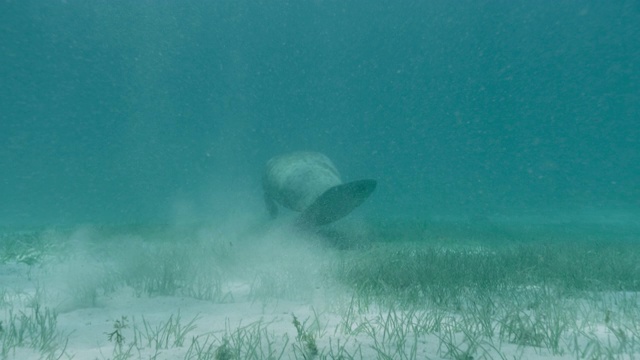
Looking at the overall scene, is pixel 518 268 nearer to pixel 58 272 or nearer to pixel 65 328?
pixel 65 328

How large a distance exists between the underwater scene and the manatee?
63mm

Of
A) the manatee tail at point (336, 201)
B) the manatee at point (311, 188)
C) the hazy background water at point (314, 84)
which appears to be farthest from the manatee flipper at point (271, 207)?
the hazy background water at point (314, 84)

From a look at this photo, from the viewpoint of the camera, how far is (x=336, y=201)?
22.4ft

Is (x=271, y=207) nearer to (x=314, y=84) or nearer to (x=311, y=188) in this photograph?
(x=311, y=188)

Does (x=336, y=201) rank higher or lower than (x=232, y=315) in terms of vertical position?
higher

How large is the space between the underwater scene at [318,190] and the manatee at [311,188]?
0.06 metres

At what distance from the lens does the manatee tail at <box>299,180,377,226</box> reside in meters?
6.55

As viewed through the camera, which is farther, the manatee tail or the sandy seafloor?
the manatee tail

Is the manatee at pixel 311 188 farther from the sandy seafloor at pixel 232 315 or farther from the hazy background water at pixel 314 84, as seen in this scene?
the hazy background water at pixel 314 84

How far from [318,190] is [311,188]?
253 millimetres

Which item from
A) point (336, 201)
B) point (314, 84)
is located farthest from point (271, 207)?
point (314, 84)

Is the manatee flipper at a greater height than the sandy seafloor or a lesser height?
greater

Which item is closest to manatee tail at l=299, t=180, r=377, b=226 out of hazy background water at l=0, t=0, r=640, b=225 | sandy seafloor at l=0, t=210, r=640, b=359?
sandy seafloor at l=0, t=210, r=640, b=359

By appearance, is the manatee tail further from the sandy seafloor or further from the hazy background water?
the hazy background water
